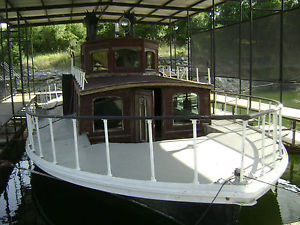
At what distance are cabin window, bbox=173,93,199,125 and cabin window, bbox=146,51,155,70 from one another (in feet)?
7.88

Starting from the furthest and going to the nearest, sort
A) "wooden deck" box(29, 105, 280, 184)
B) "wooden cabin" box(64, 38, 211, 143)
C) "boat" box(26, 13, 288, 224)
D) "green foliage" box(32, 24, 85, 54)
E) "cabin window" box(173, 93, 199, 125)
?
"green foliage" box(32, 24, 85, 54)
"cabin window" box(173, 93, 199, 125)
"wooden cabin" box(64, 38, 211, 143)
"wooden deck" box(29, 105, 280, 184)
"boat" box(26, 13, 288, 224)

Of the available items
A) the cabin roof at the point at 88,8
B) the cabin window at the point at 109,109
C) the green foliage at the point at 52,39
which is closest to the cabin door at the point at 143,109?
the cabin window at the point at 109,109

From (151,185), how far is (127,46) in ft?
19.5

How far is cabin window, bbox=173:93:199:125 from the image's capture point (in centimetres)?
795

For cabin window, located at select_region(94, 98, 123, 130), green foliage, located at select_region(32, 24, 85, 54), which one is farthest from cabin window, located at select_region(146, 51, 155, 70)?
green foliage, located at select_region(32, 24, 85, 54)

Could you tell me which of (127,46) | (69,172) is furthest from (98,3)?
(69,172)

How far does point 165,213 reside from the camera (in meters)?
4.99

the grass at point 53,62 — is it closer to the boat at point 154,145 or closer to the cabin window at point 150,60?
the boat at point 154,145

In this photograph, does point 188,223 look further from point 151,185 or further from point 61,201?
point 61,201

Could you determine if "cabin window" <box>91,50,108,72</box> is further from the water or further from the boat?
the water

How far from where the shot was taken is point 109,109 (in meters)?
7.63

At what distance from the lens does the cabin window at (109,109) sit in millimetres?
7488

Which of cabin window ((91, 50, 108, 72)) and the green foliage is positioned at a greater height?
the green foliage

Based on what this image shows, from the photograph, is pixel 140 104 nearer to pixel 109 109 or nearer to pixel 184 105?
pixel 109 109
